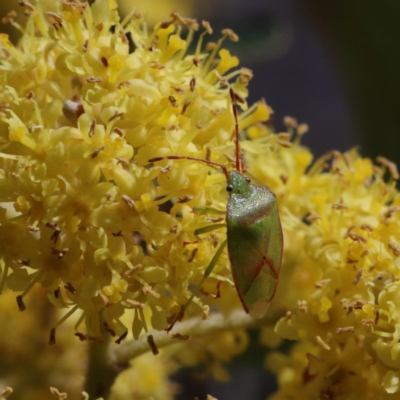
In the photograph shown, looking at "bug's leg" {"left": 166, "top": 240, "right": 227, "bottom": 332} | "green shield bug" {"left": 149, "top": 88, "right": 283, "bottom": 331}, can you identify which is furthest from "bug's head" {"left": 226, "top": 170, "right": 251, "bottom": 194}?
"bug's leg" {"left": 166, "top": 240, "right": 227, "bottom": 332}

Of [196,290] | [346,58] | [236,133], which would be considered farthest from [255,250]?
[346,58]

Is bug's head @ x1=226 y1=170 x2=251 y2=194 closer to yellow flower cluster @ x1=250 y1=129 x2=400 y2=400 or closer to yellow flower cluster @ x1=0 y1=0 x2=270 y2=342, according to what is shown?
yellow flower cluster @ x1=0 y1=0 x2=270 y2=342

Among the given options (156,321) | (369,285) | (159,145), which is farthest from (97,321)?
(369,285)

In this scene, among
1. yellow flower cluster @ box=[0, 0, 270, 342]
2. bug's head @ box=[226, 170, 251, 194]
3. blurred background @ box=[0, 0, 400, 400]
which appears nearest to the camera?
yellow flower cluster @ box=[0, 0, 270, 342]

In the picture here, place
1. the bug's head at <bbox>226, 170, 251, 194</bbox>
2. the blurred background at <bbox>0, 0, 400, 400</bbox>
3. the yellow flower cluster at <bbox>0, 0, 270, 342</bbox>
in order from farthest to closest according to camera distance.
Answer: the blurred background at <bbox>0, 0, 400, 400</bbox> → the bug's head at <bbox>226, 170, 251, 194</bbox> → the yellow flower cluster at <bbox>0, 0, 270, 342</bbox>

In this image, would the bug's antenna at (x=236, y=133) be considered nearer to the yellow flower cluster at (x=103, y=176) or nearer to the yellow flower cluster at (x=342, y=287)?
the yellow flower cluster at (x=103, y=176)

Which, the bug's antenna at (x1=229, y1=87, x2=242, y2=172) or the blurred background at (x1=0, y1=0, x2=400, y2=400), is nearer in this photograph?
the bug's antenna at (x1=229, y1=87, x2=242, y2=172)

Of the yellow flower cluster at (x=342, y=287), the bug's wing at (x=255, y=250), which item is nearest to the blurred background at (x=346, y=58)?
the yellow flower cluster at (x=342, y=287)
